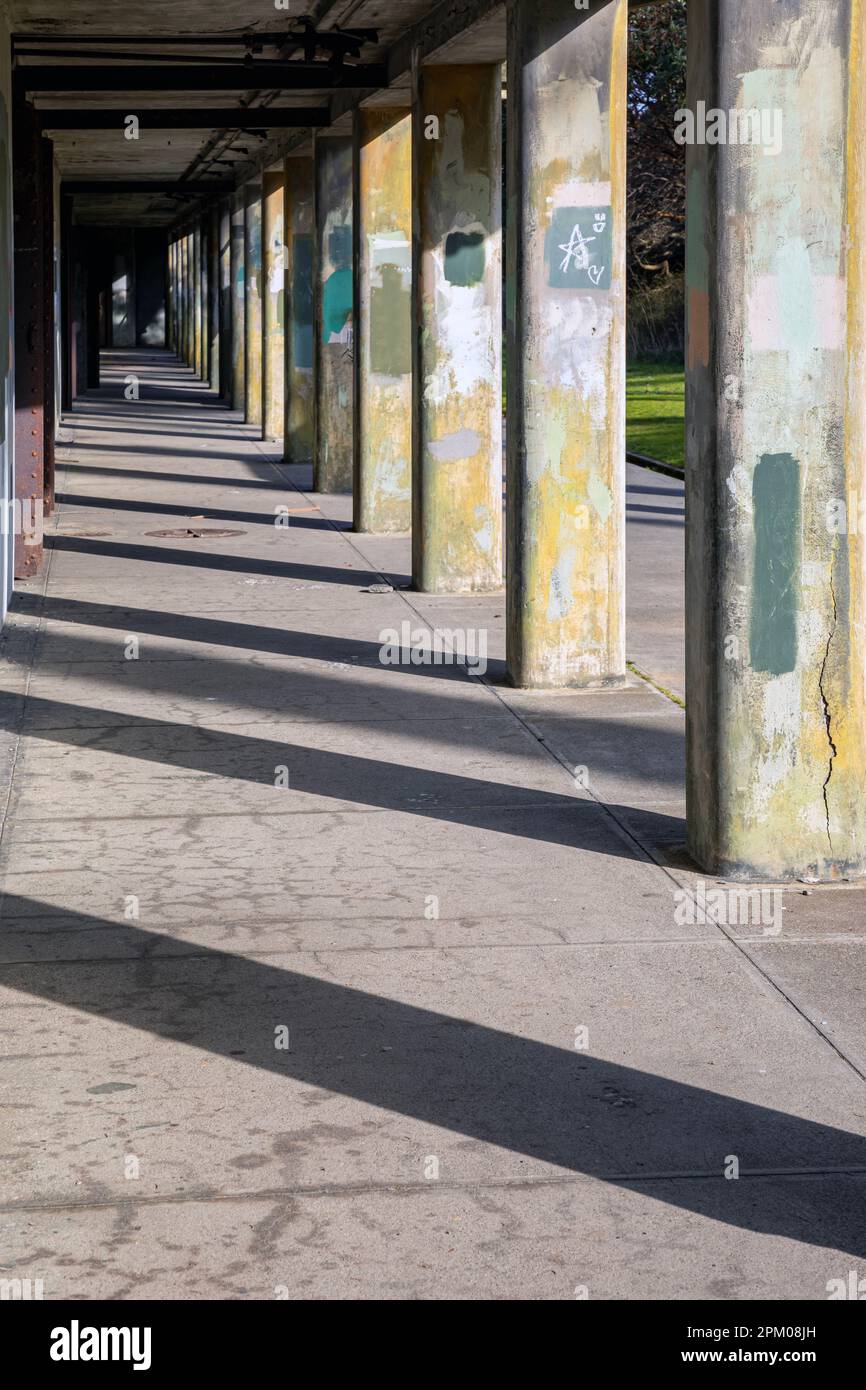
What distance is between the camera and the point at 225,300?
29984 millimetres

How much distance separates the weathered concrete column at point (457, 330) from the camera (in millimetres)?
11094

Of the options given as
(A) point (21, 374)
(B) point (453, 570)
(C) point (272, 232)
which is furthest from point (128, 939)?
(C) point (272, 232)

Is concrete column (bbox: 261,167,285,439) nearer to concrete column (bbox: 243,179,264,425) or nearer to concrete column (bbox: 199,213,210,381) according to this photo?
concrete column (bbox: 243,179,264,425)

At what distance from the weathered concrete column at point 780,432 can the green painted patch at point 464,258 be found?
5.40 m

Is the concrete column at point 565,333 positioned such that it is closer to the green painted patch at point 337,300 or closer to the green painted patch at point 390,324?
the green painted patch at point 390,324

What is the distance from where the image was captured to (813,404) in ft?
18.7

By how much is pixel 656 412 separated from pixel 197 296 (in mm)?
13758

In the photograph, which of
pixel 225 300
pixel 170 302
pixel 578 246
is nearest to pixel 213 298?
pixel 225 300

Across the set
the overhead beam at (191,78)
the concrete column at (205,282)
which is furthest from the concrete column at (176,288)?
the overhead beam at (191,78)

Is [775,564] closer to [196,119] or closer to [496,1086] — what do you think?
[496,1086]

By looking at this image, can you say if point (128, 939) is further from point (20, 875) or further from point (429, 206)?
point (429, 206)

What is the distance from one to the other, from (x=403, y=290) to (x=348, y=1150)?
1111 cm

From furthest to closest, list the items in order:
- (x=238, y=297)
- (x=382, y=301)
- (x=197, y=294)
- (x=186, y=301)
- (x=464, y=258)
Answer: (x=186, y=301) < (x=197, y=294) < (x=238, y=297) < (x=382, y=301) < (x=464, y=258)

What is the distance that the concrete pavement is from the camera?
3498 mm
